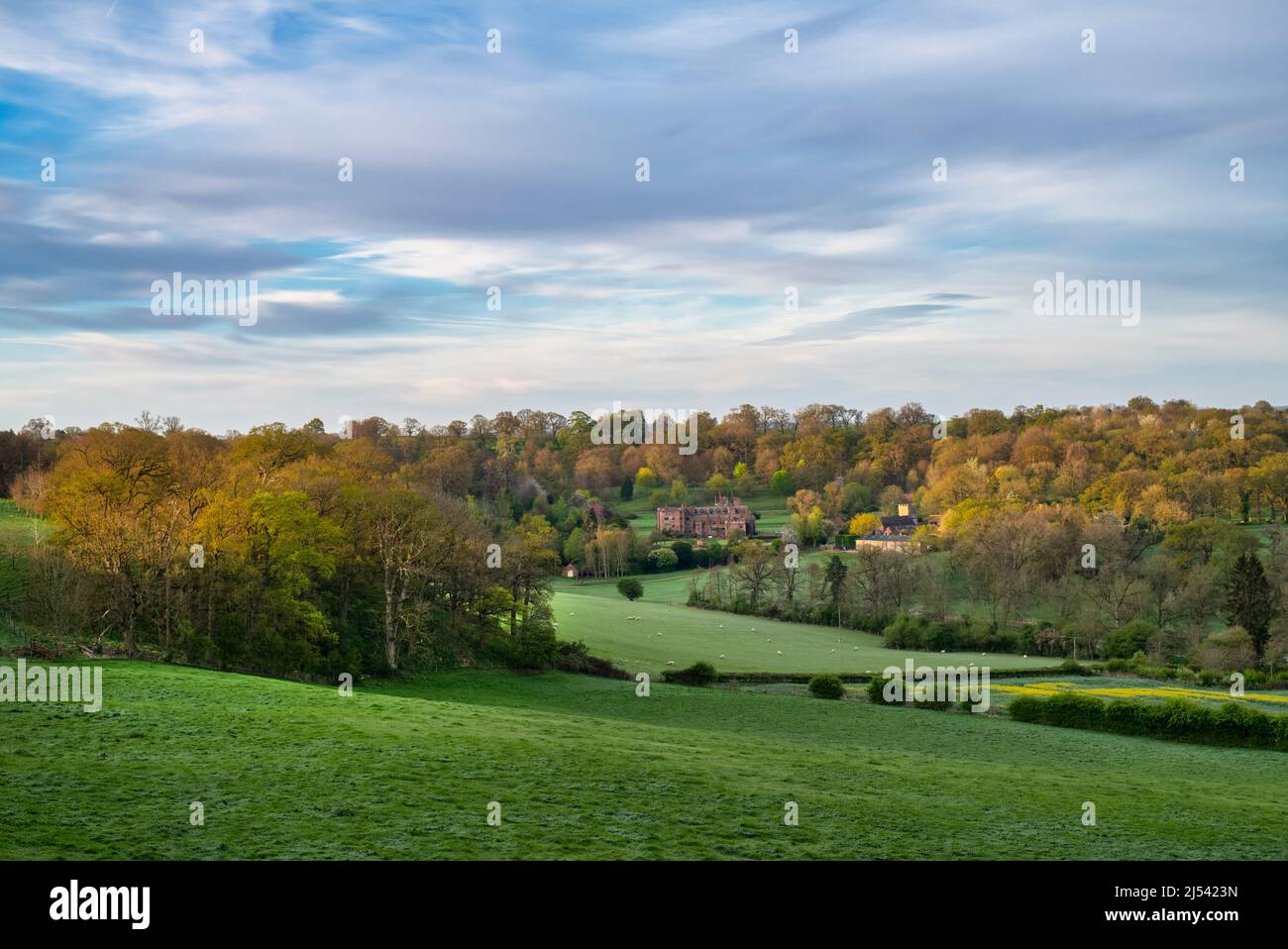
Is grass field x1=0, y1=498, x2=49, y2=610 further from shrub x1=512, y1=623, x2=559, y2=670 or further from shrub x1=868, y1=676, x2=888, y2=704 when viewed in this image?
shrub x1=868, y1=676, x2=888, y2=704

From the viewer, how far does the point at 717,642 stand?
76.3m

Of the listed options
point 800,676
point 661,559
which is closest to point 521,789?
point 800,676

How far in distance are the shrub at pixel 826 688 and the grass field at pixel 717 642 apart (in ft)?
32.8

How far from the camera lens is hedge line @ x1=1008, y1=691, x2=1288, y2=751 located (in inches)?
1537

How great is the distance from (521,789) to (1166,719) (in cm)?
3158

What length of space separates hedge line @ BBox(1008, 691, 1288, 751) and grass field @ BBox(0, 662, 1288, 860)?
4.04 m

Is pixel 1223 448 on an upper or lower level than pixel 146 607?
upper

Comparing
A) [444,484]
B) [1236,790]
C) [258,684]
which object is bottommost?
[1236,790]

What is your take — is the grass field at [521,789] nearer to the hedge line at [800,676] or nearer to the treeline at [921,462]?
the hedge line at [800,676]

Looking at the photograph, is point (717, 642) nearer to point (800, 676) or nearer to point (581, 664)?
point (800, 676)
